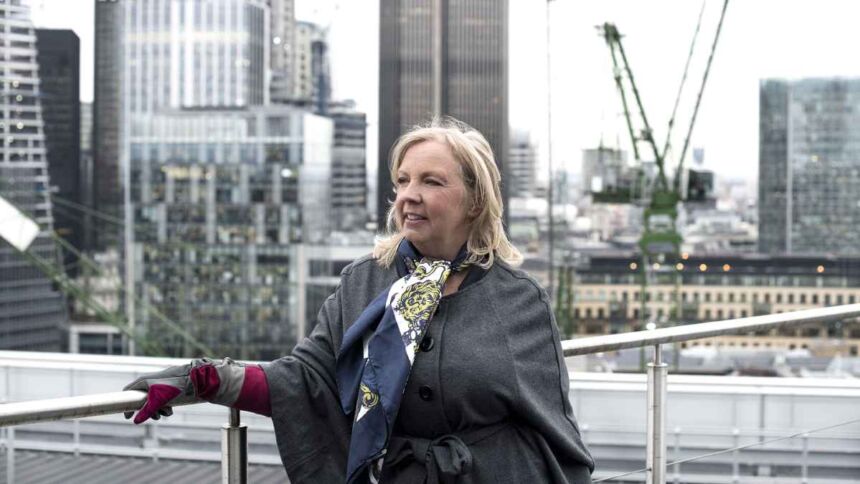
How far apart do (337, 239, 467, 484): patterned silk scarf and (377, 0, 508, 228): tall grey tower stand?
32819mm

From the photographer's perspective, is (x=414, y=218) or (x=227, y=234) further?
(x=227, y=234)

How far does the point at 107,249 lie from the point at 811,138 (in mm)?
28154

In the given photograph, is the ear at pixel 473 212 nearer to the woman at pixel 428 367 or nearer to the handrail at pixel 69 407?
the woman at pixel 428 367

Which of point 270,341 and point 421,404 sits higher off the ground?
point 421,404

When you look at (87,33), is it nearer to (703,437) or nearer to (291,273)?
(291,273)

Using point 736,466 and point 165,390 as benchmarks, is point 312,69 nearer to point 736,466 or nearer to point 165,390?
point 736,466

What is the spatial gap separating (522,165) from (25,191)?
63.2ft

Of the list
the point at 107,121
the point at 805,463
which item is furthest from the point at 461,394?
the point at 107,121

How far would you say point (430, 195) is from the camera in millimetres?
1000

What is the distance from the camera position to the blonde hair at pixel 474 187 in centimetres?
100

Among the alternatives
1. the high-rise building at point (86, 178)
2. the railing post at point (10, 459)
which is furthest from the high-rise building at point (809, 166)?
the railing post at point (10, 459)

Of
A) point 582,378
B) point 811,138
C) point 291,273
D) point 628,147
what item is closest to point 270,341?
point 291,273

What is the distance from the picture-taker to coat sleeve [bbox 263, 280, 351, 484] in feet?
3.23

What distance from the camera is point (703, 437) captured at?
5.92 ft
